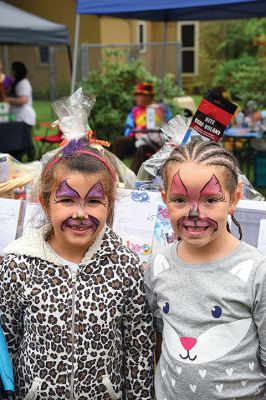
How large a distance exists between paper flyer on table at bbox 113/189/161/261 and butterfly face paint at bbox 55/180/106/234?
64cm

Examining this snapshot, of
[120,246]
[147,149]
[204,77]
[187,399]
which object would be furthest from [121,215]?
[204,77]

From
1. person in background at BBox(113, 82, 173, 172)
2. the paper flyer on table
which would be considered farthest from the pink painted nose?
Result: person in background at BBox(113, 82, 173, 172)

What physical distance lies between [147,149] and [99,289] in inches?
201

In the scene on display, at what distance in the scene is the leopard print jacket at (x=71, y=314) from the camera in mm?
1667

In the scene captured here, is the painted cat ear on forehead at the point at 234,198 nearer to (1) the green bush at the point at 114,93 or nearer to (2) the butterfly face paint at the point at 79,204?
(2) the butterfly face paint at the point at 79,204

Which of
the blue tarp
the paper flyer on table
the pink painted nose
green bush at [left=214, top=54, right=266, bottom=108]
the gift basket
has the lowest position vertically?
green bush at [left=214, top=54, right=266, bottom=108]

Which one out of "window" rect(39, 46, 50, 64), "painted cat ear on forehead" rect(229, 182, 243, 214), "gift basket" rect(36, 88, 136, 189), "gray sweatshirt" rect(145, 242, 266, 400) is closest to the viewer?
"gray sweatshirt" rect(145, 242, 266, 400)

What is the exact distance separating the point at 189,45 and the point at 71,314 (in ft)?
80.2

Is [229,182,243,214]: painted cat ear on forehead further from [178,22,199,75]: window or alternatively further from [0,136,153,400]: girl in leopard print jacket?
[178,22,199,75]: window

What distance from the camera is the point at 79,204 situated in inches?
66.0

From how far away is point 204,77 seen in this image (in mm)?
21781

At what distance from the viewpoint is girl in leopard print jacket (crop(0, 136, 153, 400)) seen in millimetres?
1666

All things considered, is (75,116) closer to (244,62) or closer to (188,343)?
(188,343)

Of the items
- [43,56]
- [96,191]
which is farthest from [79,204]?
[43,56]
